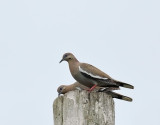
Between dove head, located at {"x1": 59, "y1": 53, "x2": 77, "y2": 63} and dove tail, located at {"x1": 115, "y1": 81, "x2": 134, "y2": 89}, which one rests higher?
dove head, located at {"x1": 59, "y1": 53, "x2": 77, "y2": 63}

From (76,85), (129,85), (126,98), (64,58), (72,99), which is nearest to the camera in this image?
(72,99)

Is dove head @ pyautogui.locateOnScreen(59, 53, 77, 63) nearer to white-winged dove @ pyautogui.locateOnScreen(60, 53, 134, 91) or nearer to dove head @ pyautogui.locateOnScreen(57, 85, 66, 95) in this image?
white-winged dove @ pyautogui.locateOnScreen(60, 53, 134, 91)

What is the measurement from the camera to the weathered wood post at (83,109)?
5121mm

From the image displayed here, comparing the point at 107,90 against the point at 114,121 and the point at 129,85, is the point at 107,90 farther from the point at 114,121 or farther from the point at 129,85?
the point at 114,121

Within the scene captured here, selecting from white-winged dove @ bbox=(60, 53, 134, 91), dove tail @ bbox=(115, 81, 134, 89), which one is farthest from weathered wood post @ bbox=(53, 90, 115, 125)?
white-winged dove @ bbox=(60, 53, 134, 91)

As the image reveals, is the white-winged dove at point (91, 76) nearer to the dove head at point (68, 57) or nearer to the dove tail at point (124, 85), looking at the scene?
the dove tail at point (124, 85)

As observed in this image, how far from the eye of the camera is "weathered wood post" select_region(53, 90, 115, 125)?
512 cm

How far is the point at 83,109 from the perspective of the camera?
206 inches

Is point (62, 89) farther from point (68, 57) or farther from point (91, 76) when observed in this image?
point (91, 76)

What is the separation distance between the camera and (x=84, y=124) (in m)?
5.04

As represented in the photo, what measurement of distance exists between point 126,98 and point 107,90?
2.09 ft

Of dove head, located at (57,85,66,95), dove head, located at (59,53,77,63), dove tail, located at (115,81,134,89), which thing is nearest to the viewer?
dove tail, located at (115,81,134,89)

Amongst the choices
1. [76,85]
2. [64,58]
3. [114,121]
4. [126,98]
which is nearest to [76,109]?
[114,121]

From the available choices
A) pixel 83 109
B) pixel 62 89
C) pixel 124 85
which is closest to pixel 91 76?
pixel 124 85
